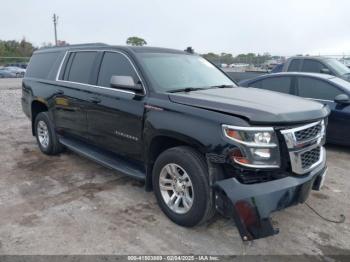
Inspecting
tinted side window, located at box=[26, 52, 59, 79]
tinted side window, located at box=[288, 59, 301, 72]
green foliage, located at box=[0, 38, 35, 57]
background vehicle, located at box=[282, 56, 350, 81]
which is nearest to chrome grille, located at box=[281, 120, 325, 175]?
tinted side window, located at box=[26, 52, 59, 79]

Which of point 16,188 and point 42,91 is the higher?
point 42,91

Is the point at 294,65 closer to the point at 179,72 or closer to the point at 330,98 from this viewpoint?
the point at 330,98

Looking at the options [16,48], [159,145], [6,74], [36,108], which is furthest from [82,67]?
[16,48]

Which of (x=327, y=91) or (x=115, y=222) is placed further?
(x=327, y=91)

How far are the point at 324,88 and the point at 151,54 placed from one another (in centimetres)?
377

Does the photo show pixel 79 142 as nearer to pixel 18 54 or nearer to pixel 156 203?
pixel 156 203

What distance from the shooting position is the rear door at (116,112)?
397 cm

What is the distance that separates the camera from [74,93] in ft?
16.5

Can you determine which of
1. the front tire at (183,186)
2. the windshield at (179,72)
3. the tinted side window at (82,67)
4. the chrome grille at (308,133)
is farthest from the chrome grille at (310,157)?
the tinted side window at (82,67)

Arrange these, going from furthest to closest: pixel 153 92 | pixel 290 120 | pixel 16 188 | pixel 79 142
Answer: pixel 79 142 → pixel 16 188 → pixel 153 92 → pixel 290 120

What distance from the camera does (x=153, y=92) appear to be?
3.79 meters

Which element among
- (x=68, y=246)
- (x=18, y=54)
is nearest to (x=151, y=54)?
(x=68, y=246)

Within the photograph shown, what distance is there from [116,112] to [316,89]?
420 centimetres

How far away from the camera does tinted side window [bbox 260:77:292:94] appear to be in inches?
275
